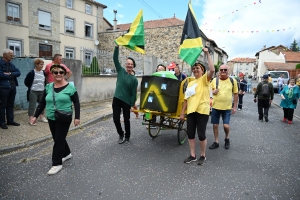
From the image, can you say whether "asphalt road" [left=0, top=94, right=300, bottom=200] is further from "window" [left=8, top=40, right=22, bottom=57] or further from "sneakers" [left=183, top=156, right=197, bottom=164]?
"window" [left=8, top=40, right=22, bottom=57]

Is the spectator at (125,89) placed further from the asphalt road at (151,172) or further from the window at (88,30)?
the window at (88,30)

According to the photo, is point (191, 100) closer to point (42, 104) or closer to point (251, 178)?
point (251, 178)

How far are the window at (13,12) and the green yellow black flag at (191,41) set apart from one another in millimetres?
23196

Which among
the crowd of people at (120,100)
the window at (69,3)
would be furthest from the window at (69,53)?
the crowd of people at (120,100)

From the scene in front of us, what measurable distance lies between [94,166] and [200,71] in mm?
2522

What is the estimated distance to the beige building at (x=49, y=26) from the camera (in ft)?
72.2

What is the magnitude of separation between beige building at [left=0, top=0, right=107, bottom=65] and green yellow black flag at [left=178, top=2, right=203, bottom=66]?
20216mm

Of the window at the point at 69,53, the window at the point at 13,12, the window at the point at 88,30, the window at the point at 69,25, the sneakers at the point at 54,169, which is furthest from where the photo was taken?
the window at the point at 88,30

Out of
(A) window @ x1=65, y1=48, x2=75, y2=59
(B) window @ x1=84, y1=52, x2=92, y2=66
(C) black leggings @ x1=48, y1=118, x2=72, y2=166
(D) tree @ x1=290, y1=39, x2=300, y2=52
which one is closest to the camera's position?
(C) black leggings @ x1=48, y1=118, x2=72, y2=166

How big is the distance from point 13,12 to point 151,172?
2476 cm

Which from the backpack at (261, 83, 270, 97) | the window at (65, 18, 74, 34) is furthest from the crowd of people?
the window at (65, 18, 74, 34)

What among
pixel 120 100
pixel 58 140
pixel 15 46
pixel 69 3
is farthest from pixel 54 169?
pixel 69 3

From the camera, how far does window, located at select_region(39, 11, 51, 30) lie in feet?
80.2

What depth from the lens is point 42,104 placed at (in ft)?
12.8
